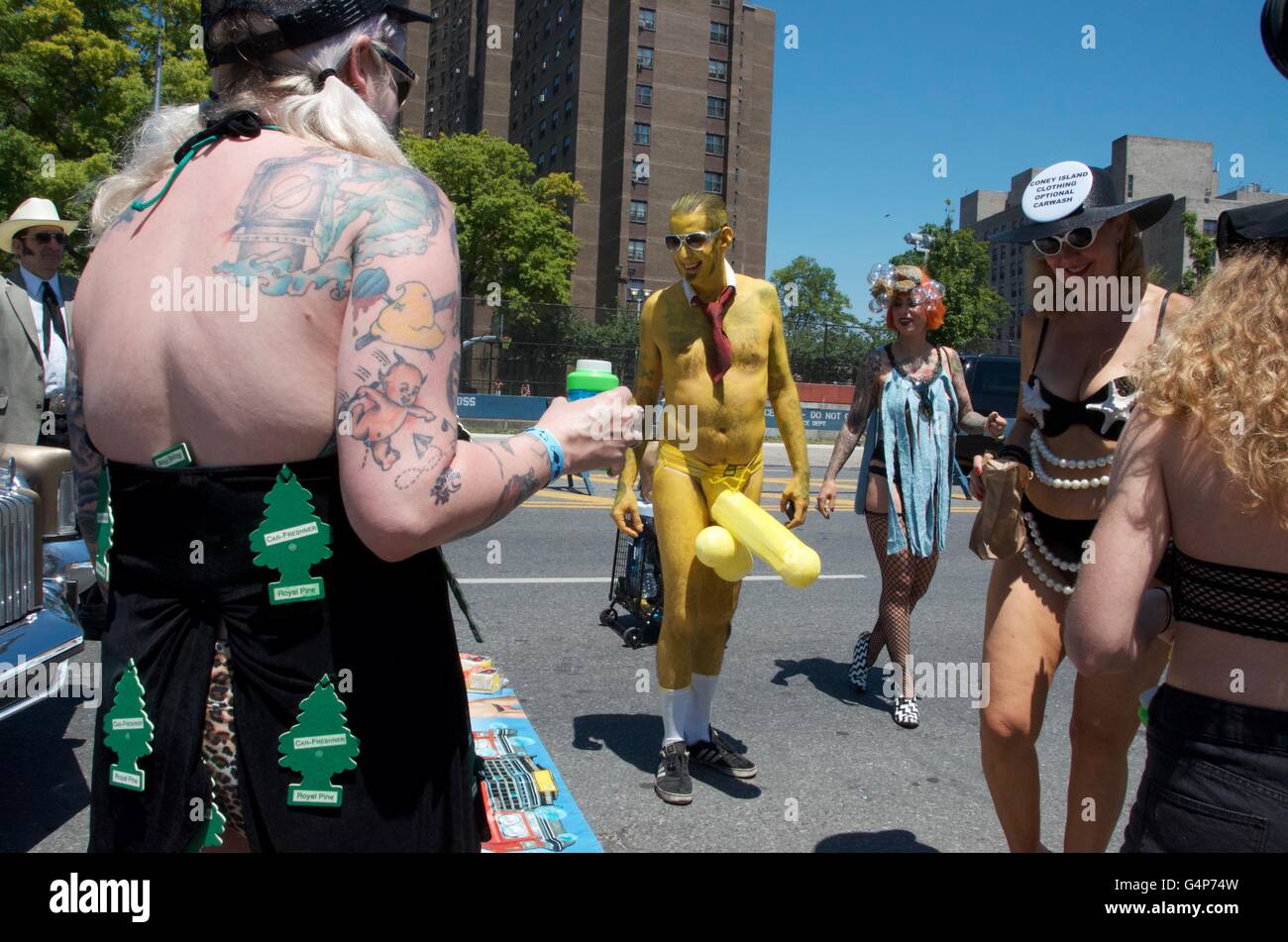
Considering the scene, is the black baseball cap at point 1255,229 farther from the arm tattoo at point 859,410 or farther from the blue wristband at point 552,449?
the arm tattoo at point 859,410

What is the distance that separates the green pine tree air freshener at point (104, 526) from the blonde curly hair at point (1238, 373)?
175cm

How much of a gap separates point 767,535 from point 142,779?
62.0 inches

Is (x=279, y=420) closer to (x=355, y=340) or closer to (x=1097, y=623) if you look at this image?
(x=355, y=340)

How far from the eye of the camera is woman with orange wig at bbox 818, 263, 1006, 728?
500cm

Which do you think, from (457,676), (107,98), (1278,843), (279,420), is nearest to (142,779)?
(457,676)

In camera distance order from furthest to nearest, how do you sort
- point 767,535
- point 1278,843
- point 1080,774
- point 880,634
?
point 880,634
point 1080,774
point 767,535
point 1278,843

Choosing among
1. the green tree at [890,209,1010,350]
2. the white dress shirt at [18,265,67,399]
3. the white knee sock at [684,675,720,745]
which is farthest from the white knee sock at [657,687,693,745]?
the green tree at [890,209,1010,350]

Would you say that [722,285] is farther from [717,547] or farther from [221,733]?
[221,733]

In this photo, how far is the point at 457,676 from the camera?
1508mm

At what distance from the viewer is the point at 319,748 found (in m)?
1.38

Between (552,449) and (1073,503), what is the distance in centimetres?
195

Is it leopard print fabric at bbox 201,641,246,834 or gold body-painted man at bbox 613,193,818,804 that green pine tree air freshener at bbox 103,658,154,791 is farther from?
gold body-painted man at bbox 613,193,818,804

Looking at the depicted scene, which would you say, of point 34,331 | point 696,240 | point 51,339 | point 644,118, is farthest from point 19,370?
point 644,118

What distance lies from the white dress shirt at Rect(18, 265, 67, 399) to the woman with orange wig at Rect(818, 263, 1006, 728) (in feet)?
16.6
